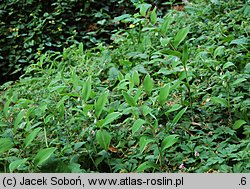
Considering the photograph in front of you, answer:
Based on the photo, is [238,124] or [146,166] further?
[238,124]

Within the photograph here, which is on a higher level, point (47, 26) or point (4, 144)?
point (4, 144)

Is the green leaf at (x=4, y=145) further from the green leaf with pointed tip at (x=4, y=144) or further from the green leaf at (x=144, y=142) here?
the green leaf at (x=144, y=142)

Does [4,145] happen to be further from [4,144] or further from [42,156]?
[42,156]

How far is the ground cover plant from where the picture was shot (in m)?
2.00

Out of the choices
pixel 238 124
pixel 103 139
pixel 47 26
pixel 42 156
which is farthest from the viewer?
pixel 47 26

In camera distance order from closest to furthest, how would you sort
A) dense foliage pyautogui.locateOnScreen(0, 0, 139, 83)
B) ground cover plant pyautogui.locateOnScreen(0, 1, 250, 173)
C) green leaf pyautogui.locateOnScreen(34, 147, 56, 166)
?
green leaf pyautogui.locateOnScreen(34, 147, 56, 166), ground cover plant pyautogui.locateOnScreen(0, 1, 250, 173), dense foliage pyautogui.locateOnScreen(0, 0, 139, 83)

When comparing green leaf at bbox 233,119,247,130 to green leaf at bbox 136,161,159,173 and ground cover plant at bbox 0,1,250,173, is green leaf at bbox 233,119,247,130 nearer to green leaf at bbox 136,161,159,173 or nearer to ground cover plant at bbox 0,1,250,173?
ground cover plant at bbox 0,1,250,173

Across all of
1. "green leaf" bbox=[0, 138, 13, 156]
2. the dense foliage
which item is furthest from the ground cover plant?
the dense foliage

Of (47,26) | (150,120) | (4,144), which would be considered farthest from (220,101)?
(47,26)

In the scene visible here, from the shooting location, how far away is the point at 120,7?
5387 mm

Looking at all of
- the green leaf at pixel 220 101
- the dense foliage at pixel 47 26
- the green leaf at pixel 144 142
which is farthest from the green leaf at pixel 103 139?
the dense foliage at pixel 47 26

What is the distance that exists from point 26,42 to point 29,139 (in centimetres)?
328

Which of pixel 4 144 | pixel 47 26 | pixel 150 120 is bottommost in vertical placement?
pixel 47 26

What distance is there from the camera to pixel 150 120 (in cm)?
225
